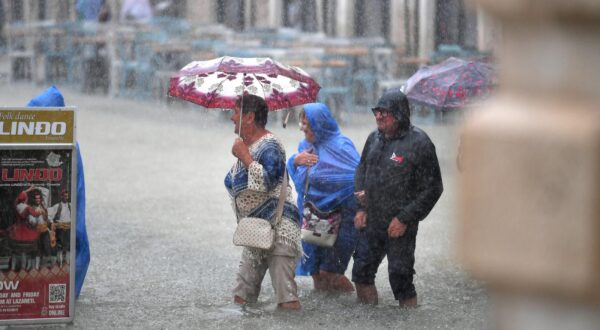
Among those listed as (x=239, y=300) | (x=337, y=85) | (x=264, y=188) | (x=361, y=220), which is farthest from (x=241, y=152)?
(x=337, y=85)

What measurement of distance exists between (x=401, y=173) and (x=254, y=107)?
94 cm

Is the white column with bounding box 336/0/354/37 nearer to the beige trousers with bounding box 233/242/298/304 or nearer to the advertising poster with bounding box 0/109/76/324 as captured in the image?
the beige trousers with bounding box 233/242/298/304

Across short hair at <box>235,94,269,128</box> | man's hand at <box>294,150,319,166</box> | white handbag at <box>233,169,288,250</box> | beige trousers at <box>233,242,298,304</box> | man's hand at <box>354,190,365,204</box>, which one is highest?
short hair at <box>235,94,269,128</box>

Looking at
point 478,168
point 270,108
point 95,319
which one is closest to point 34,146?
point 95,319

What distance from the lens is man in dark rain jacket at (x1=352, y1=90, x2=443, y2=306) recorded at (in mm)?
6148

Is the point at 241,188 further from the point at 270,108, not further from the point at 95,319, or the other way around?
the point at 95,319

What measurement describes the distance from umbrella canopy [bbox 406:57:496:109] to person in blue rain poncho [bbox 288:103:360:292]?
672 mm

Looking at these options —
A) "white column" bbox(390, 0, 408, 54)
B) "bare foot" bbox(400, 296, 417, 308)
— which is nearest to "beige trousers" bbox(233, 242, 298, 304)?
"bare foot" bbox(400, 296, 417, 308)

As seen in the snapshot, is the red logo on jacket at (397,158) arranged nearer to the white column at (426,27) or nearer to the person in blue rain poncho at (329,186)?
the person in blue rain poncho at (329,186)

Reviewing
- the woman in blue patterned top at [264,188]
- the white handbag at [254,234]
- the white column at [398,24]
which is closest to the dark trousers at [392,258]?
the woman in blue patterned top at [264,188]

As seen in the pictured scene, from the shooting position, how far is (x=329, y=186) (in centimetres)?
688

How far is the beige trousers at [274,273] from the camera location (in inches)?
247

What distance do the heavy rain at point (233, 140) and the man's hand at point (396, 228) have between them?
31cm

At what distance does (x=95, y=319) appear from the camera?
6.11m
